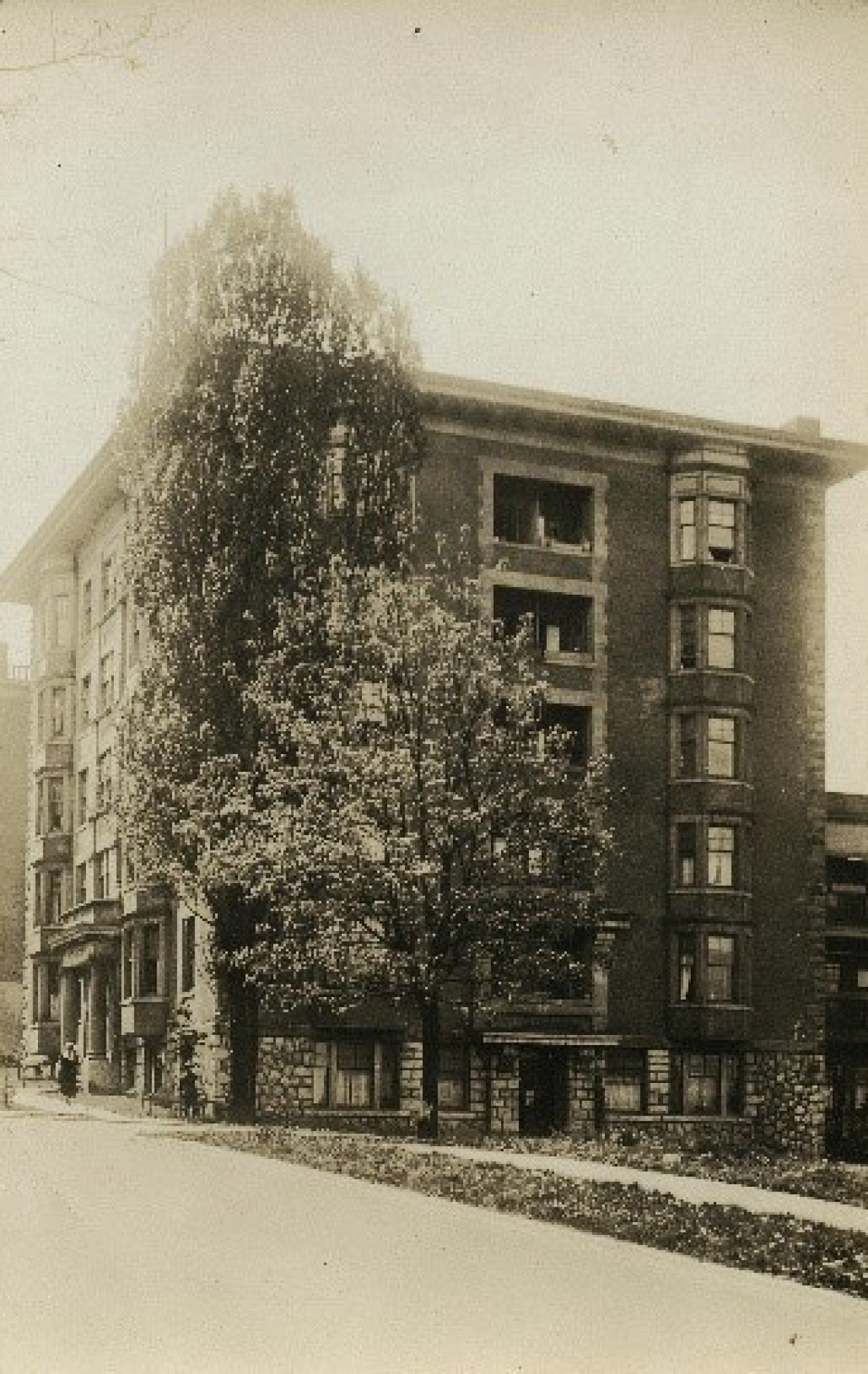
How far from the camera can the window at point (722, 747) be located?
38.2 m

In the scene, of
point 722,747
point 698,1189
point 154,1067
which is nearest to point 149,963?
point 154,1067

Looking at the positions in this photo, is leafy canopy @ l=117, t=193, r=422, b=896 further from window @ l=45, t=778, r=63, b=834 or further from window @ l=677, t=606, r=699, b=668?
window @ l=45, t=778, r=63, b=834

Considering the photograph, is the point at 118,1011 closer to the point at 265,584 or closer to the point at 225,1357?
the point at 265,584

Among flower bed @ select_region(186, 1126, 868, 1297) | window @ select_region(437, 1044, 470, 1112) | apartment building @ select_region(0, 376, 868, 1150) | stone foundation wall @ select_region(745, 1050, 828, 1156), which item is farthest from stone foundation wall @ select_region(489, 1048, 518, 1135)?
flower bed @ select_region(186, 1126, 868, 1297)

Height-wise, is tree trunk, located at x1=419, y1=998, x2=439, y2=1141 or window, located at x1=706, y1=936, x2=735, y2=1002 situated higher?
window, located at x1=706, y1=936, x2=735, y2=1002

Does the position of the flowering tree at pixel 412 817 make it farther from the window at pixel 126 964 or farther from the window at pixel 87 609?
the window at pixel 87 609

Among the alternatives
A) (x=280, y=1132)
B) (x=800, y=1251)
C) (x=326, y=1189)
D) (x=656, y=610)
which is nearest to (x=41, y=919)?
(x=656, y=610)

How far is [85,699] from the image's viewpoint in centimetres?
4866

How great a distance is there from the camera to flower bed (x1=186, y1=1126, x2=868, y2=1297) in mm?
13562

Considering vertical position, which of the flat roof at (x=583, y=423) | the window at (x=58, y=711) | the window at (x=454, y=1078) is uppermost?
the flat roof at (x=583, y=423)

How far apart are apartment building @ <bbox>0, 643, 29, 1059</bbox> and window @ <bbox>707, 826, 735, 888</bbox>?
28105 millimetres

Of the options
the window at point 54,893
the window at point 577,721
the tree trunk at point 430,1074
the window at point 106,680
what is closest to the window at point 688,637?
the window at point 577,721

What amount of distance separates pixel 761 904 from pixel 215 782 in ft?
39.3

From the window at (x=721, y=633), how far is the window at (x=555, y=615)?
2.23m
